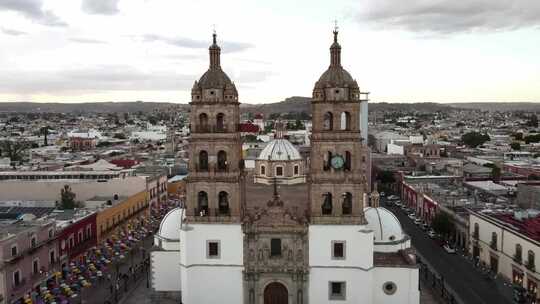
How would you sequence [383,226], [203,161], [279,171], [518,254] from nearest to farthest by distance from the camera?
[203,161] → [383,226] → [518,254] → [279,171]

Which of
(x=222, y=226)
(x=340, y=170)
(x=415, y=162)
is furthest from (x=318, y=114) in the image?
(x=415, y=162)

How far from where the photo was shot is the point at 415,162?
105 metres

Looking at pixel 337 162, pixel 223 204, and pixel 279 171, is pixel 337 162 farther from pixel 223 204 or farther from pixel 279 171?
pixel 279 171

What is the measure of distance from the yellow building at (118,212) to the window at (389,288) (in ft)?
103

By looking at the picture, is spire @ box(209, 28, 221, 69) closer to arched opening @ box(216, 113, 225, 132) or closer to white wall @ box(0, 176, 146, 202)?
arched opening @ box(216, 113, 225, 132)

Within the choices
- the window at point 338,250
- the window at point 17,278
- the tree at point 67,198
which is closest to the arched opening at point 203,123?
the window at point 338,250

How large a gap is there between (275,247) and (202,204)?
5930 mm

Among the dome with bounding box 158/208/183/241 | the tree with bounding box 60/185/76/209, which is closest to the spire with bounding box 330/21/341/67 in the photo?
the dome with bounding box 158/208/183/241

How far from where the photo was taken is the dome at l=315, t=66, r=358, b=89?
120 feet

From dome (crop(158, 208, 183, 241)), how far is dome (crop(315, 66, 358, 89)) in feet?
53.8

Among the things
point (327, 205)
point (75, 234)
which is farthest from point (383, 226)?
point (75, 234)

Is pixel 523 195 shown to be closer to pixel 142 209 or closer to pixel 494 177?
pixel 494 177

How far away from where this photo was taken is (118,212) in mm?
62812

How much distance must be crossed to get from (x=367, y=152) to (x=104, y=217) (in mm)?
37057
